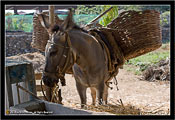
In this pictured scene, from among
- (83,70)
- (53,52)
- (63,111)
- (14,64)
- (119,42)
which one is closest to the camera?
(63,111)

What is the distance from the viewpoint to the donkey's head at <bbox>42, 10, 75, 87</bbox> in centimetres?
322

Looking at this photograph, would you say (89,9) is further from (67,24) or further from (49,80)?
(49,80)

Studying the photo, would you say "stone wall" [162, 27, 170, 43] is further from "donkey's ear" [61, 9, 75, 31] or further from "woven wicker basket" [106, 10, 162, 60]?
"donkey's ear" [61, 9, 75, 31]

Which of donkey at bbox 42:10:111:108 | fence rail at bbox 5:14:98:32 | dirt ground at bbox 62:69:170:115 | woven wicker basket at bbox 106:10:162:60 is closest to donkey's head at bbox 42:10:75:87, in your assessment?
donkey at bbox 42:10:111:108

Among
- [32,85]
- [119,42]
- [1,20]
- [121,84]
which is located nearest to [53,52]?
[32,85]

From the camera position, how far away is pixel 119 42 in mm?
4312

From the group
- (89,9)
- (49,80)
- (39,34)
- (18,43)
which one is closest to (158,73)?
(89,9)

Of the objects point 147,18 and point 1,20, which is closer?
point 1,20

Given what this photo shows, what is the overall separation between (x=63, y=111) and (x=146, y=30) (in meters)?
2.06

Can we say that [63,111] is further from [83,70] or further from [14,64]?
[83,70]

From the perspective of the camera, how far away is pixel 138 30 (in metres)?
4.04

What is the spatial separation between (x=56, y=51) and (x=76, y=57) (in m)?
0.48

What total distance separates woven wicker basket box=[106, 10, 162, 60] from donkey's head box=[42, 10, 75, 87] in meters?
1.14

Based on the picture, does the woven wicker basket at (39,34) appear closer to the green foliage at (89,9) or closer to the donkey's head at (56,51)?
the donkey's head at (56,51)
